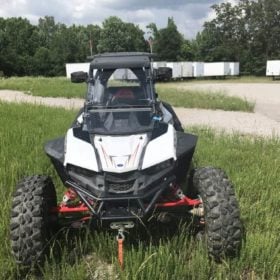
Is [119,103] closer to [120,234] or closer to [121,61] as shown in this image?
[121,61]

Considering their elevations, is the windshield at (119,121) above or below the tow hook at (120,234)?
above

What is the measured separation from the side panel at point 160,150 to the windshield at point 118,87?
1.16 m

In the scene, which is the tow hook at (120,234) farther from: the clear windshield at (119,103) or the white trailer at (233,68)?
the white trailer at (233,68)

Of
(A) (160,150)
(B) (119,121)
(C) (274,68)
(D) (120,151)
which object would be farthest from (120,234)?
(C) (274,68)

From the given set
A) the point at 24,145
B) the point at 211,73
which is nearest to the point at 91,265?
the point at 24,145

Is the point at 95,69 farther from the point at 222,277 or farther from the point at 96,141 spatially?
the point at 222,277

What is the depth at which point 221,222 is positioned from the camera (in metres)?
4.11

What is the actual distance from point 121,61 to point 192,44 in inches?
3417

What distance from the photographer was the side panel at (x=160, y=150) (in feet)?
14.0

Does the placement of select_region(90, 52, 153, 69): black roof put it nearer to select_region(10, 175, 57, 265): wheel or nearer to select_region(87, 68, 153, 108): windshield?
select_region(87, 68, 153, 108): windshield

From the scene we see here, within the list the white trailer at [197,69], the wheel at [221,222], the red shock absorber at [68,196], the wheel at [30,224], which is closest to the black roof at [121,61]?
the red shock absorber at [68,196]

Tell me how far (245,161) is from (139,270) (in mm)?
4023

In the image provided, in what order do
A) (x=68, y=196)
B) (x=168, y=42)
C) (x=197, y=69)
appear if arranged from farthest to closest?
(x=168, y=42)
(x=197, y=69)
(x=68, y=196)

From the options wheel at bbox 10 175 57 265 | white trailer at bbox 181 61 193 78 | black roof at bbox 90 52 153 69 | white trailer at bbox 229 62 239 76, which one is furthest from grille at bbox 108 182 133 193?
white trailer at bbox 229 62 239 76
